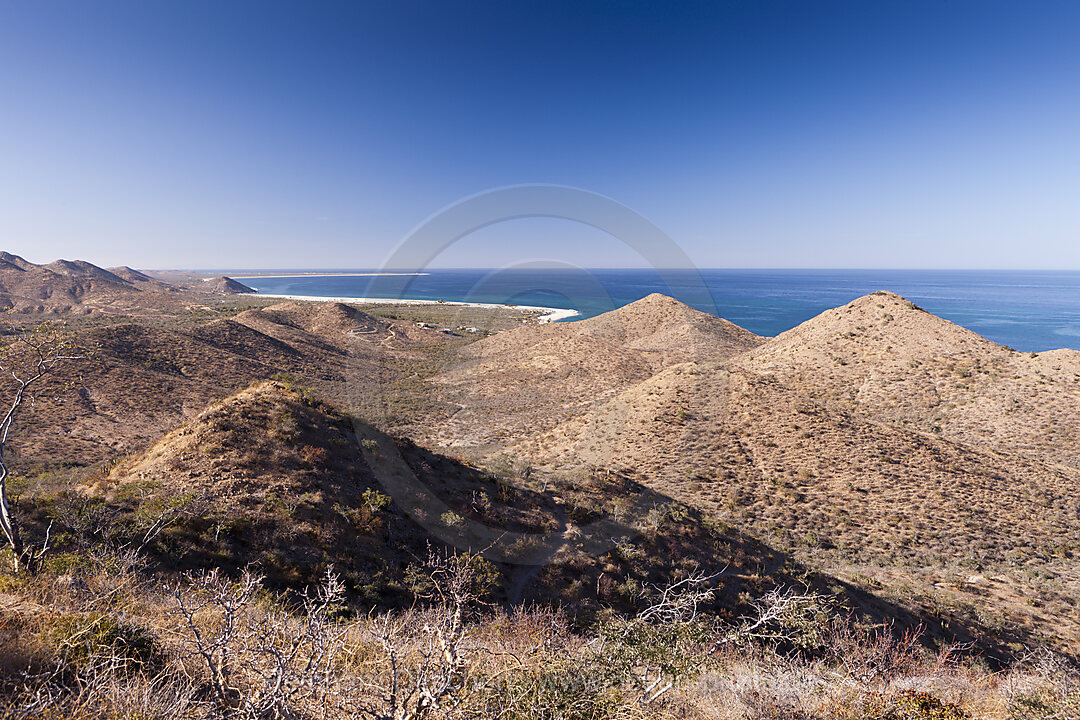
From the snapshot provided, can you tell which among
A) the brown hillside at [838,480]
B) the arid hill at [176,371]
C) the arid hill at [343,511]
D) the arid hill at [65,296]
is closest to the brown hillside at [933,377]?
the brown hillside at [838,480]

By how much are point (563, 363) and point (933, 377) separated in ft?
86.2

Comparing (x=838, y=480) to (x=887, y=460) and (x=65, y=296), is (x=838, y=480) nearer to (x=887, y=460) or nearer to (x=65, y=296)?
(x=887, y=460)

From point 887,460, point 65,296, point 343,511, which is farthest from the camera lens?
point 65,296

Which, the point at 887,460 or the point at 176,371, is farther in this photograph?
the point at 176,371

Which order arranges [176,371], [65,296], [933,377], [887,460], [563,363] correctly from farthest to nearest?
1. [65,296]
2. [563,363]
3. [176,371]
4. [933,377]
5. [887,460]

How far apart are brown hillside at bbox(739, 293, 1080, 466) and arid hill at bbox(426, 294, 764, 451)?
9.13 metres

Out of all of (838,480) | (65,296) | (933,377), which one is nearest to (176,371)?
(838,480)

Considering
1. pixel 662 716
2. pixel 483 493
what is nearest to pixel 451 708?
pixel 662 716

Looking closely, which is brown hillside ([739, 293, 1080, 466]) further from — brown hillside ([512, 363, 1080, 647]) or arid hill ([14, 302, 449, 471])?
arid hill ([14, 302, 449, 471])

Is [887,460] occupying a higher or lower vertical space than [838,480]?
higher

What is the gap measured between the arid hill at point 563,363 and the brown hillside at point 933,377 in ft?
30.0

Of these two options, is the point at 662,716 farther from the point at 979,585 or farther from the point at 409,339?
the point at 409,339

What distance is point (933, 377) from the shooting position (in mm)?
25875

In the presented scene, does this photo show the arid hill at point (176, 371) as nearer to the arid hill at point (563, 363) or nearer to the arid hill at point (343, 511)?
the arid hill at point (563, 363)
